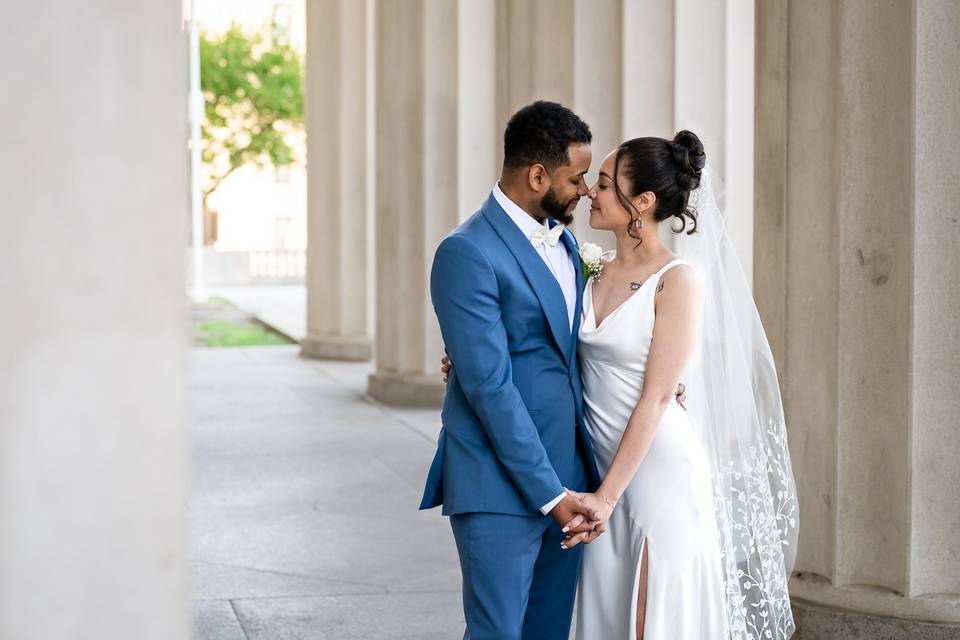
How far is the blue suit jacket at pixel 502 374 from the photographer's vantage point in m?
3.77

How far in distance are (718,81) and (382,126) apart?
21.7 ft

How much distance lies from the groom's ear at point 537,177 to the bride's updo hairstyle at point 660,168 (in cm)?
29

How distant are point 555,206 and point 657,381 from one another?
617mm

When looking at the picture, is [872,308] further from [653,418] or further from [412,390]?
[412,390]

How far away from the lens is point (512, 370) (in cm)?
394

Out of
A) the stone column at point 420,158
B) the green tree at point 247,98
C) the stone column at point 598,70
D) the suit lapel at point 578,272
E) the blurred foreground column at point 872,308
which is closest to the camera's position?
the suit lapel at point 578,272

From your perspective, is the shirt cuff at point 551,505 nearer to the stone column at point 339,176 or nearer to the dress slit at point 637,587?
the dress slit at point 637,587

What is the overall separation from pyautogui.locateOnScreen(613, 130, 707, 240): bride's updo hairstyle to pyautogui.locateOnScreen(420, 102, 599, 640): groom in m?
0.19

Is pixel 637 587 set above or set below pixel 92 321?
below

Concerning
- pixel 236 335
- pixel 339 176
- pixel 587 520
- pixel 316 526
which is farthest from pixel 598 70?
pixel 236 335

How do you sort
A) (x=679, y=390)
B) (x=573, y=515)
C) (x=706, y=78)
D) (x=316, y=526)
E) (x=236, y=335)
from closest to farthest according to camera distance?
1. (x=573, y=515)
2. (x=679, y=390)
3. (x=316, y=526)
4. (x=706, y=78)
5. (x=236, y=335)

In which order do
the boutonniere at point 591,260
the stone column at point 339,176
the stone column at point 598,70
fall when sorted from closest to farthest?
the boutonniere at point 591,260 → the stone column at point 598,70 → the stone column at point 339,176

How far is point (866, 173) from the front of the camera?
5.23 metres

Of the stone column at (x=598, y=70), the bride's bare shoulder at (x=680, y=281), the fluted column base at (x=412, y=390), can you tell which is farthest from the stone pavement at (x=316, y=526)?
the stone column at (x=598, y=70)
